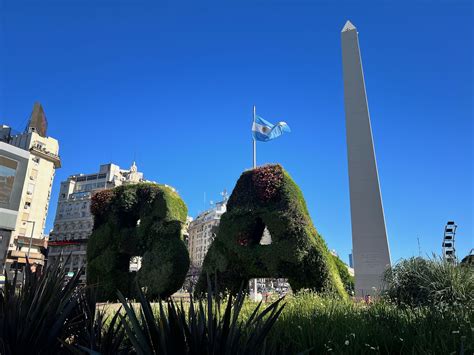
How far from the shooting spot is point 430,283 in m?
6.77

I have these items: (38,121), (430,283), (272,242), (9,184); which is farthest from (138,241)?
(38,121)

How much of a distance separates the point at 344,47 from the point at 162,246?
11.5m

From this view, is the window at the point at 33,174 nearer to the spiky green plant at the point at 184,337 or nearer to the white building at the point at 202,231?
the white building at the point at 202,231

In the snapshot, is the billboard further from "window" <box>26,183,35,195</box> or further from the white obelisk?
"window" <box>26,183,35,195</box>

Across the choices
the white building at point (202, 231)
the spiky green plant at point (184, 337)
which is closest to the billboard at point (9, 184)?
the spiky green plant at point (184, 337)

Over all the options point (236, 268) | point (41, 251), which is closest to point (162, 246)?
point (236, 268)

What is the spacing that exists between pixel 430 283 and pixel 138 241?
10446 mm

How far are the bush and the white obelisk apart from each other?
17.0 feet

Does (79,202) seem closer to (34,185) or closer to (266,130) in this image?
(34,185)

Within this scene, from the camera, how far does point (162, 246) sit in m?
13.3

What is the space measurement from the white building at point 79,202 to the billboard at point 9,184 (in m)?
55.2

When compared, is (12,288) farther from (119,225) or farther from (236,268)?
(119,225)

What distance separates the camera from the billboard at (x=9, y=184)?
55.2 feet

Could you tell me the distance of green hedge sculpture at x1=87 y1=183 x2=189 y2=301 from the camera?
513 inches
